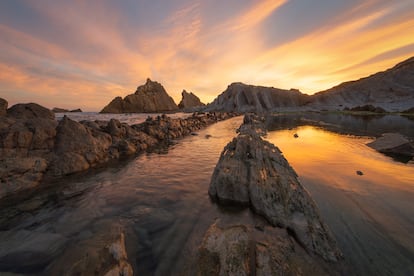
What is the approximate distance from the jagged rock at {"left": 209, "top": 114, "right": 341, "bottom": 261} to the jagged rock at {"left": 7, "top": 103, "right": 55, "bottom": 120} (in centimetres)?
1585

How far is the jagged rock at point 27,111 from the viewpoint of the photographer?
12.7 meters

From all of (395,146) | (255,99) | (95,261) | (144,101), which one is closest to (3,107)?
(95,261)

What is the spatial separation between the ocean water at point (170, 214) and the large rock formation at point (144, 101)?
4929 inches

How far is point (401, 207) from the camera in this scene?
6051mm

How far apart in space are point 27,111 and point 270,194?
18.8 m

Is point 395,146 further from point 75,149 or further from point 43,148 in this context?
point 43,148

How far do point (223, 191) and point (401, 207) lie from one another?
21.2ft

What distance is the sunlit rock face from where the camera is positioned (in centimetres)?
7481

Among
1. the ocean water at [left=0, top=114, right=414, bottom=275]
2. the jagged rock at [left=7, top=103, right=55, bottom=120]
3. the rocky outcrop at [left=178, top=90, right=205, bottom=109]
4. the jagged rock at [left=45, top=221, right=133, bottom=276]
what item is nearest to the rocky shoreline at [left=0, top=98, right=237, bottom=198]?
the jagged rock at [left=7, top=103, right=55, bottom=120]

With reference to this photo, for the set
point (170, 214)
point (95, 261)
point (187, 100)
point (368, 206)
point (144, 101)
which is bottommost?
point (368, 206)

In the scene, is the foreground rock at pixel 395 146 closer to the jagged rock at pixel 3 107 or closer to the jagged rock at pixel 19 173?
the jagged rock at pixel 19 173

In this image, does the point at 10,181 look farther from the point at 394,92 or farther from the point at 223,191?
the point at 394,92

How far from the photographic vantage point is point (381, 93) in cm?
8256

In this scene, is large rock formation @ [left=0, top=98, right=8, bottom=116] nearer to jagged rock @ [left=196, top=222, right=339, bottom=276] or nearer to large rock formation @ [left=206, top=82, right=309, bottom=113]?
jagged rock @ [left=196, top=222, right=339, bottom=276]
